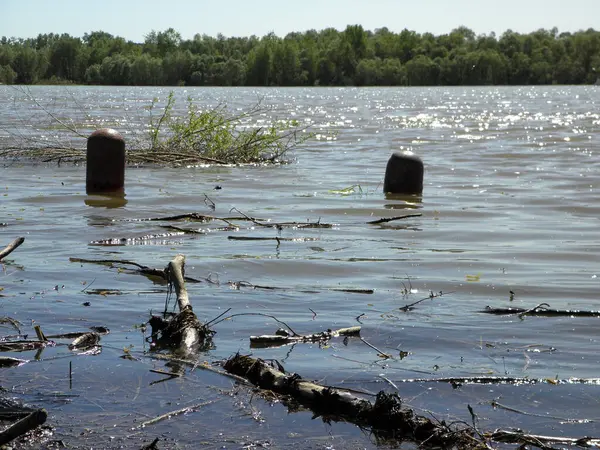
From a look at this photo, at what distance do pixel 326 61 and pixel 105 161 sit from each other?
146782mm

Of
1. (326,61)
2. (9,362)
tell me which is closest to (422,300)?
(9,362)

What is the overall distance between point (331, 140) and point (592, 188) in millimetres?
12625

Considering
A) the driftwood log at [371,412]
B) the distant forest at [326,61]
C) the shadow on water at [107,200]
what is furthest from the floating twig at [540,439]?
the distant forest at [326,61]

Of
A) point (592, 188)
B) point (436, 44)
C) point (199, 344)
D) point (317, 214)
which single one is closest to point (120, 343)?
point (199, 344)

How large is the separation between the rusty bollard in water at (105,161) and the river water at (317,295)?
366mm

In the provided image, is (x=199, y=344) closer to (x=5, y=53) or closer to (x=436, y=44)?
(x=5, y=53)

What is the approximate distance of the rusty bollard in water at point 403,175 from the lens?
45.7ft

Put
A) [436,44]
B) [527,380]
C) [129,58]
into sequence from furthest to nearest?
[436,44]
[129,58]
[527,380]

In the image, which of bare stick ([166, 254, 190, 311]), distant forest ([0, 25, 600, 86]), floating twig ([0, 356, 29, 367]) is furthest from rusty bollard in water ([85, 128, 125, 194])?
distant forest ([0, 25, 600, 86])

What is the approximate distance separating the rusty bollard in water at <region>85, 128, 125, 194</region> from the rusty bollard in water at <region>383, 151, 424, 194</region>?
3847 mm

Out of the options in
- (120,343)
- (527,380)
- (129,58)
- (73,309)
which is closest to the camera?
(527,380)

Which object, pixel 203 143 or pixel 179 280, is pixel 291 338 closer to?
pixel 179 280

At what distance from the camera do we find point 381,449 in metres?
3.77

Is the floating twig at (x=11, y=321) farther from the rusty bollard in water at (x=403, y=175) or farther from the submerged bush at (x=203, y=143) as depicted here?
the submerged bush at (x=203, y=143)
